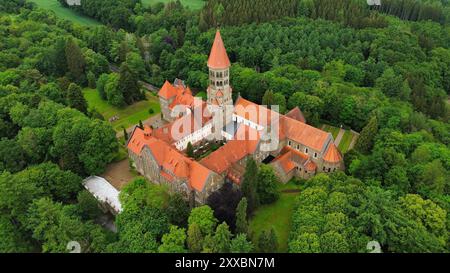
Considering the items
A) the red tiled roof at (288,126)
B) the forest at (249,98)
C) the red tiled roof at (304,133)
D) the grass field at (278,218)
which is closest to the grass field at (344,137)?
the forest at (249,98)

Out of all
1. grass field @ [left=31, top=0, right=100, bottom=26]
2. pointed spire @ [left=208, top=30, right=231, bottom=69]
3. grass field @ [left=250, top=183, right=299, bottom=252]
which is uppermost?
pointed spire @ [left=208, top=30, right=231, bottom=69]

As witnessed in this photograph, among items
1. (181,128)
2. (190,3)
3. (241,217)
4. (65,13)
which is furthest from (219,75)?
(65,13)

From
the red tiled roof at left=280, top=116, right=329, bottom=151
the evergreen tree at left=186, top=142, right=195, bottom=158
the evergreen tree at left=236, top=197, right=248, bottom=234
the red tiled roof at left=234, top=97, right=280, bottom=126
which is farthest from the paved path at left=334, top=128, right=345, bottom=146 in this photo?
the evergreen tree at left=236, top=197, right=248, bottom=234

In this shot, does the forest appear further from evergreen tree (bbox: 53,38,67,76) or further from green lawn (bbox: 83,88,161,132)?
green lawn (bbox: 83,88,161,132)

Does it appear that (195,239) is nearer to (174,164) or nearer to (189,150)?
(174,164)

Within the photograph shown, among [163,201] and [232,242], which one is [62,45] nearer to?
[163,201]

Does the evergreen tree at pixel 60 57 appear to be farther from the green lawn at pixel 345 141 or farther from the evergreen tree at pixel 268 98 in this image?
the green lawn at pixel 345 141
